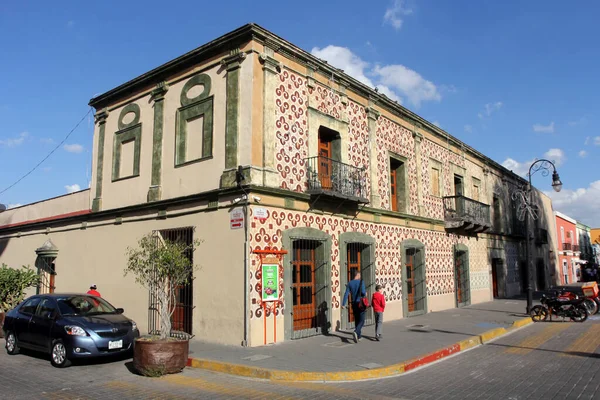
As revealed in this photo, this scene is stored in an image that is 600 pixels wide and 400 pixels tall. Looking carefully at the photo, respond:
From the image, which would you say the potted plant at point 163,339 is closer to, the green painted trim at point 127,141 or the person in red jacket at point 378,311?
the person in red jacket at point 378,311

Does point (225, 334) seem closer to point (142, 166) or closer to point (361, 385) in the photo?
point (361, 385)

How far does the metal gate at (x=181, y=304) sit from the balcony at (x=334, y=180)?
368 centimetres

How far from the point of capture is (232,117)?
11.7 m

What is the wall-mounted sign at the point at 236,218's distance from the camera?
11.0 m

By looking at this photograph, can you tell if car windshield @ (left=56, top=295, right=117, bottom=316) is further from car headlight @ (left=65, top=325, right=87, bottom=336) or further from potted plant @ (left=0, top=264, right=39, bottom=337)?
potted plant @ (left=0, top=264, right=39, bottom=337)

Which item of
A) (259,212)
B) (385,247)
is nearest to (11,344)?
(259,212)

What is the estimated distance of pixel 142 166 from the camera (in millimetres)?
14469

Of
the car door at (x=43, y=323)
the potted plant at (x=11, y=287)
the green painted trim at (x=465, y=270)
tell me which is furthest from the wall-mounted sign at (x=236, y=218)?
the green painted trim at (x=465, y=270)

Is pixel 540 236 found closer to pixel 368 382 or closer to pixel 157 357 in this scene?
pixel 368 382

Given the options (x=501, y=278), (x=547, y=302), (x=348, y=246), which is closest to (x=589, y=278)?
(x=501, y=278)

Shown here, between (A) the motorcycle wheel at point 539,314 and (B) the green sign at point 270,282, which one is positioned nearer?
(B) the green sign at point 270,282

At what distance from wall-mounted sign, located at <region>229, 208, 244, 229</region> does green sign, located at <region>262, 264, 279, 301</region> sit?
3.82 ft

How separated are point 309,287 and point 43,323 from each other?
651cm

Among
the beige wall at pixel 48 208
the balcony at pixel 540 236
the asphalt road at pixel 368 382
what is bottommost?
the asphalt road at pixel 368 382
